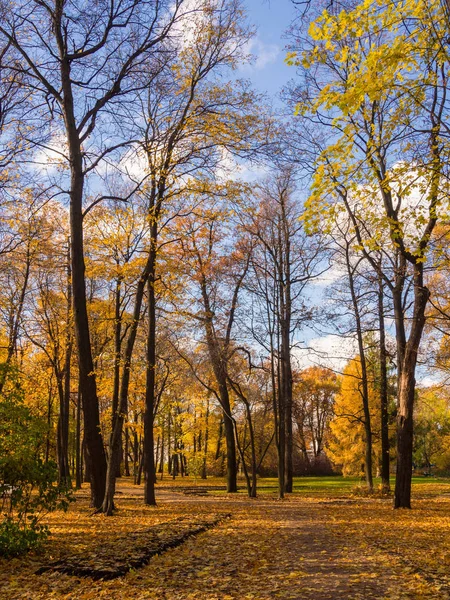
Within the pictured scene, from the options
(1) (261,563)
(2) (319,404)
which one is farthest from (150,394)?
(2) (319,404)

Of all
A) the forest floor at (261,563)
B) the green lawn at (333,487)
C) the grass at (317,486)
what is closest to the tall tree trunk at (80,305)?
the forest floor at (261,563)

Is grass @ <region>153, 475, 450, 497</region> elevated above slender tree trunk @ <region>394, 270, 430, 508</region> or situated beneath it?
Answer: situated beneath

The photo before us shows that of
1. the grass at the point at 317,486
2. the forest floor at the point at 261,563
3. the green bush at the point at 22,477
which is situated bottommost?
the grass at the point at 317,486

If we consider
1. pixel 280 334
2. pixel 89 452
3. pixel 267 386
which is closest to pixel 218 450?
pixel 267 386

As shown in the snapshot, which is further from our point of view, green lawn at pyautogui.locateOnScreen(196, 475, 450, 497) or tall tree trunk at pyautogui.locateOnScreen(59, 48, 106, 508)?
green lawn at pyautogui.locateOnScreen(196, 475, 450, 497)

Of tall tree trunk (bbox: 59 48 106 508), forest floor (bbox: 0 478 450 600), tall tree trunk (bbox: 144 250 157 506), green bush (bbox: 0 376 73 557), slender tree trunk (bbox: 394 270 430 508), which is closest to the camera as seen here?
forest floor (bbox: 0 478 450 600)

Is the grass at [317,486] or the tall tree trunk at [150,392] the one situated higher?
the tall tree trunk at [150,392]

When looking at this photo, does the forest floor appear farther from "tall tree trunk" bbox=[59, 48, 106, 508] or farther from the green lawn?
the green lawn

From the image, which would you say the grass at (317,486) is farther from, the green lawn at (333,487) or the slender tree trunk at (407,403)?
the slender tree trunk at (407,403)

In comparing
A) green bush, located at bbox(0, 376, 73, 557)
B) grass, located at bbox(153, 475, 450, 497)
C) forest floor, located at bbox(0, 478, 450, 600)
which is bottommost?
grass, located at bbox(153, 475, 450, 497)

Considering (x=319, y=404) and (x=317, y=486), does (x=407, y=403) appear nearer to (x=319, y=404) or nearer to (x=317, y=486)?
(x=317, y=486)

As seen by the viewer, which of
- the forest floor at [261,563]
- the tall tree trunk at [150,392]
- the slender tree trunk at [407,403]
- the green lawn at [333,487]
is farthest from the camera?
the green lawn at [333,487]

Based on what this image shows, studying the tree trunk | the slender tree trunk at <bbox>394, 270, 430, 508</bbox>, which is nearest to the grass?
the slender tree trunk at <bbox>394, 270, 430, 508</bbox>

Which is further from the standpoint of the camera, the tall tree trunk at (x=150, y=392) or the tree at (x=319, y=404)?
the tree at (x=319, y=404)
